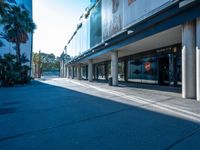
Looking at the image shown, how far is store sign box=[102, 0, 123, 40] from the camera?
18.2 meters

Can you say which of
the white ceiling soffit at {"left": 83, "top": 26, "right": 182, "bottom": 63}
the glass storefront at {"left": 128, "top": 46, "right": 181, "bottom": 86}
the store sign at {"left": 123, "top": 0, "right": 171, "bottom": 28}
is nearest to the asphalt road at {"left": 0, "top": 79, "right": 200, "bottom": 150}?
the white ceiling soffit at {"left": 83, "top": 26, "right": 182, "bottom": 63}

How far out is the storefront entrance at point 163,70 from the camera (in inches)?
A: 742

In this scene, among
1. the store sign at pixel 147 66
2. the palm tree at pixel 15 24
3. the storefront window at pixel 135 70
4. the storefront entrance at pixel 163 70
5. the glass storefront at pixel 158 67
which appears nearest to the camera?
the glass storefront at pixel 158 67

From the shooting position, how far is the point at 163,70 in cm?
1953

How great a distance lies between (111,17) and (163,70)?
7.63m

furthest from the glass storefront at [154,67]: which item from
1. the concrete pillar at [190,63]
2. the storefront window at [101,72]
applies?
the storefront window at [101,72]

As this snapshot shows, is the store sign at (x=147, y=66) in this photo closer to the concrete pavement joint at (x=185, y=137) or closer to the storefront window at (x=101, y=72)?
the storefront window at (x=101, y=72)

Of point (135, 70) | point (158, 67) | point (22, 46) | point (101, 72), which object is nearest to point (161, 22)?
point (158, 67)

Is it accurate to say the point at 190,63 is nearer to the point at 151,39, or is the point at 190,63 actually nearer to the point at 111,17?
the point at 151,39

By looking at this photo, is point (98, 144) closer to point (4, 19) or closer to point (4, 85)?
point (4, 85)

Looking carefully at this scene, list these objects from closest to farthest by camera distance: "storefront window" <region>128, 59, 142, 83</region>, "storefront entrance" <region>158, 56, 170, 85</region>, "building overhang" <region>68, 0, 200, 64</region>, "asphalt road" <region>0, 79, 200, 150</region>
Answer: "asphalt road" <region>0, 79, 200, 150</region> → "building overhang" <region>68, 0, 200, 64</region> → "storefront entrance" <region>158, 56, 170, 85</region> → "storefront window" <region>128, 59, 142, 83</region>

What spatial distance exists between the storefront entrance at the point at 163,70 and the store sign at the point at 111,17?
5.32 meters

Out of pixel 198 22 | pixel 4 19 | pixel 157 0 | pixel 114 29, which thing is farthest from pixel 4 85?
pixel 198 22

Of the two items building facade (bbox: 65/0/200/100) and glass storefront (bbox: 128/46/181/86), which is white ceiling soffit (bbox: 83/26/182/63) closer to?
building facade (bbox: 65/0/200/100)
